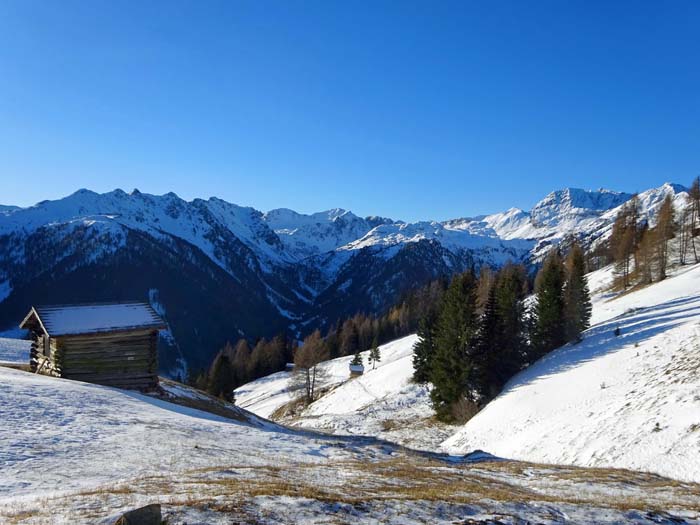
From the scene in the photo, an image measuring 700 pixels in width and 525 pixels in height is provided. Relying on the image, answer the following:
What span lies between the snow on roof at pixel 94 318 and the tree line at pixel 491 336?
23874 millimetres

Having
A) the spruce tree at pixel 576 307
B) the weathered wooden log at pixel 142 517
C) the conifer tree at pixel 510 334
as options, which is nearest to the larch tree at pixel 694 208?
the spruce tree at pixel 576 307

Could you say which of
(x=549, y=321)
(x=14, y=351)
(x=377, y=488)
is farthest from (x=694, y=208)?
(x=14, y=351)

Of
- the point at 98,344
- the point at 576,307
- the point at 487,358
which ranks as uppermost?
the point at 98,344

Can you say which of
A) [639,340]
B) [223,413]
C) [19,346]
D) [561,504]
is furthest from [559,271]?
[19,346]

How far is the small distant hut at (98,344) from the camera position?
26.7 metres

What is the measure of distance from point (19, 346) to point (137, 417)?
131 feet

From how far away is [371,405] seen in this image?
157ft

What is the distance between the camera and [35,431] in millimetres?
14648

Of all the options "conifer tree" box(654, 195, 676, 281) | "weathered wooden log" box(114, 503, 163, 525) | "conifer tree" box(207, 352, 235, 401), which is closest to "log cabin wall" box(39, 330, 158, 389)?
"weathered wooden log" box(114, 503, 163, 525)

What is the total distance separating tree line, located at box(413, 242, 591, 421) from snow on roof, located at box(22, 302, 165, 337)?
23874 millimetres

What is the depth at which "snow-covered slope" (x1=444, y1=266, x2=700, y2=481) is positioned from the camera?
697 inches

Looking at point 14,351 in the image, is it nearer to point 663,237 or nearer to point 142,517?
point 142,517

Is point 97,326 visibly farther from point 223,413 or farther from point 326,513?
point 326,513

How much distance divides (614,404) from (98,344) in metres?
30.0
